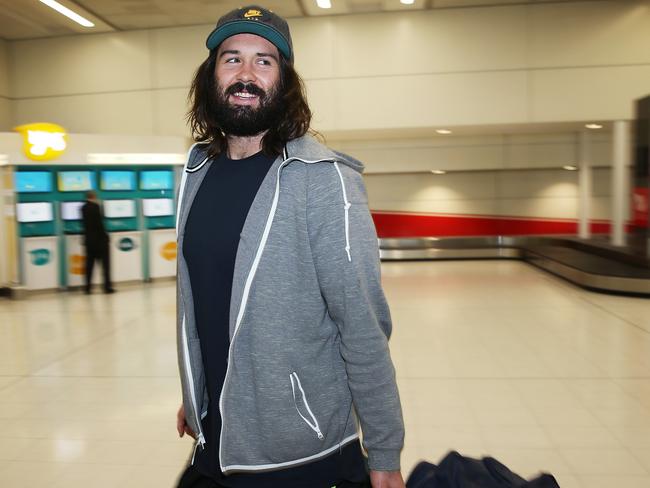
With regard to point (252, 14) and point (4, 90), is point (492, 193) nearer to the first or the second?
point (4, 90)

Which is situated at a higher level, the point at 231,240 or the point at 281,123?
the point at 281,123

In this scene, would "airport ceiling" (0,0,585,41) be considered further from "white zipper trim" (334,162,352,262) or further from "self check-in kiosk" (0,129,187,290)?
"white zipper trim" (334,162,352,262)

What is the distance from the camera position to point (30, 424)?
14.5 feet

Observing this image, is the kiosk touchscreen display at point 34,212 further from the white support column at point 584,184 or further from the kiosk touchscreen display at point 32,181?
the white support column at point 584,184

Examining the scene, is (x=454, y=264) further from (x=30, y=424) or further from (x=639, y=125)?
(x=30, y=424)

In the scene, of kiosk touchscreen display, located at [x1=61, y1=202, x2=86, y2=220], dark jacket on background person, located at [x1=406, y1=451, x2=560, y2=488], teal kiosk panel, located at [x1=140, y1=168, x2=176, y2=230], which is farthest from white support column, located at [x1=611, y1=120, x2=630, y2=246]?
dark jacket on background person, located at [x1=406, y1=451, x2=560, y2=488]

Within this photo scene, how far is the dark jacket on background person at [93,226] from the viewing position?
34.6 ft

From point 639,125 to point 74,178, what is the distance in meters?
10.7

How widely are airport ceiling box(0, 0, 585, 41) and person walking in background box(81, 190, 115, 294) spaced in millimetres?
4346

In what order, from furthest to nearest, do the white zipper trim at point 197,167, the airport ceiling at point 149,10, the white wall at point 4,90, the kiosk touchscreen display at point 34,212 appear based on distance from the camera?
the white wall at point 4,90 < the airport ceiling at point 149,10 < the kiosk touchscreen display at point 34,212 < the white zipper trim at point 197,167

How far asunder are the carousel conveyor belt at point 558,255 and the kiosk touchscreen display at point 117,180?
7.19m

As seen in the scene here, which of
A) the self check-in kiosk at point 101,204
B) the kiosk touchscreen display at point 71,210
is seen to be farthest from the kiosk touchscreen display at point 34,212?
the kiosk touchscreen display at point 71,210

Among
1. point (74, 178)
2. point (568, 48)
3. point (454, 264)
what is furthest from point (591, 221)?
point (74, 178)

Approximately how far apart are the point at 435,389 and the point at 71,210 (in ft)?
28.7
